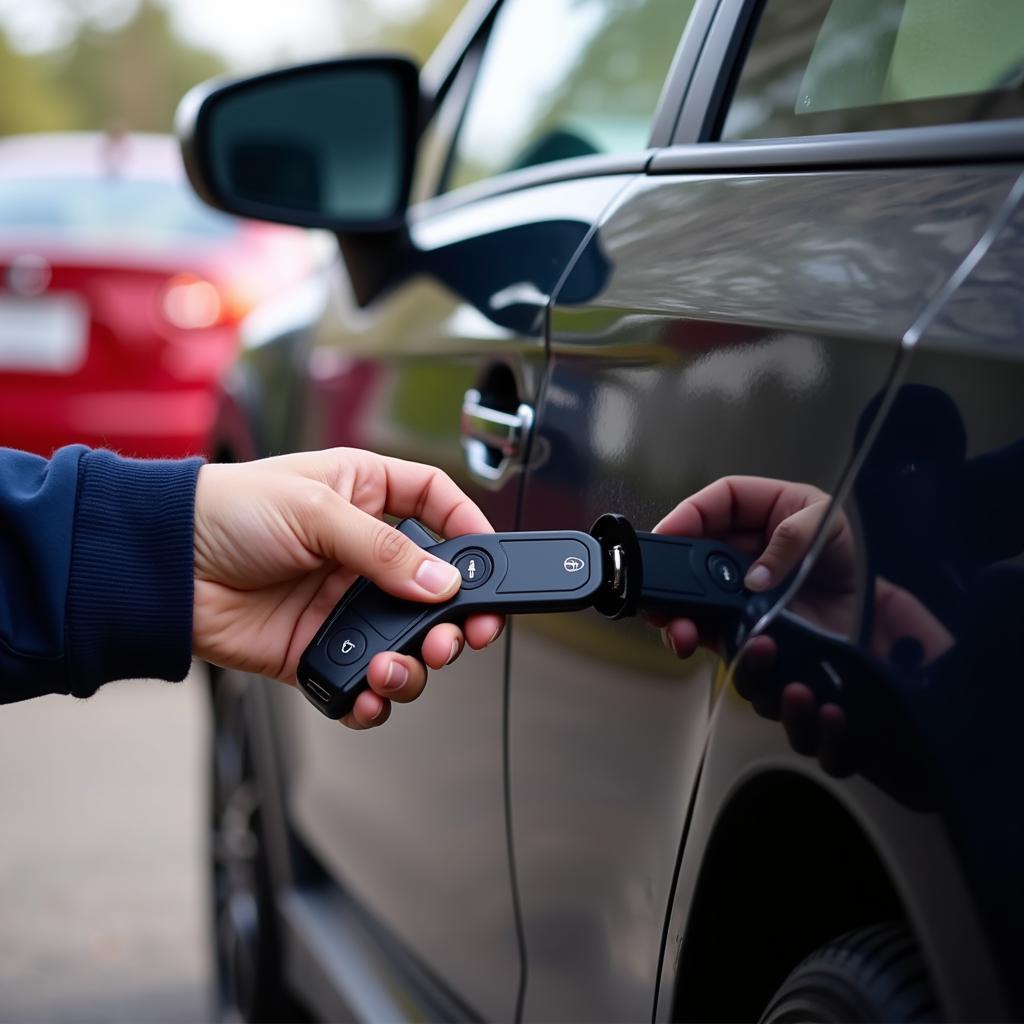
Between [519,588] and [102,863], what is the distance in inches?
127

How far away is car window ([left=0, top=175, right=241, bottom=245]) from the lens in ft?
22.2

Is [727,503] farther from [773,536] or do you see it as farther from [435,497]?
[435,497]

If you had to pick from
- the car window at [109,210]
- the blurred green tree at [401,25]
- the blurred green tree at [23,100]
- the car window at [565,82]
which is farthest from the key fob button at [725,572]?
the blurred green tree at [23,100]

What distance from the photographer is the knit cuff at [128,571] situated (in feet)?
4.59

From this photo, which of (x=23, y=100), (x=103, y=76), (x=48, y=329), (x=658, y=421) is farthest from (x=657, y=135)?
(x=103, y=76)

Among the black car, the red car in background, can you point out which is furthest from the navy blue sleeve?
the red car in background

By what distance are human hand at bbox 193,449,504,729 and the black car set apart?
0.14 m

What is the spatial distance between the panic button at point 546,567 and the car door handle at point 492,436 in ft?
1.04

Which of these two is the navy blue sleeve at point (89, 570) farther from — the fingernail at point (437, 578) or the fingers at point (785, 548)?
the fingers at point (785, 548)

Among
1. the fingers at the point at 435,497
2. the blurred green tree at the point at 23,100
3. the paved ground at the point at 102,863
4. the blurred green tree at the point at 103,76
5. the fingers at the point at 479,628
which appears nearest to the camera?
the fingers at the point at 479,628

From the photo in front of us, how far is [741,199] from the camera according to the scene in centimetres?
136

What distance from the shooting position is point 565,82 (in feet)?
7.27

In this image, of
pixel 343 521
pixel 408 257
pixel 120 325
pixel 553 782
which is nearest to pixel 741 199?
pixel 343 521

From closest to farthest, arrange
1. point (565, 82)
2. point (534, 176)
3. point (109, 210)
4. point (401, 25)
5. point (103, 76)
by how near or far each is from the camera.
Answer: point (534, 176) < point (565, 82) < point (109, 210) < point (401, 25) < point (103, 76)
